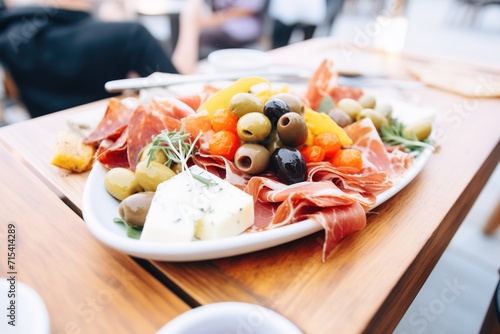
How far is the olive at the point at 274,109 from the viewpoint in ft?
2.27

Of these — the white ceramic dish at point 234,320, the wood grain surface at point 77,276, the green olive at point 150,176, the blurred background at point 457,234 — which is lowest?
the blurred background at point 457,234

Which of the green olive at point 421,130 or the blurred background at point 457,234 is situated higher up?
the green olive at point 421,130

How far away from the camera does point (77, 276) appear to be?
520 millimetres

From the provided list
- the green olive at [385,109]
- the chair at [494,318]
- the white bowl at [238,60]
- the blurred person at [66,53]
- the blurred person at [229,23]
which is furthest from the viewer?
the blurred person at [229,23]

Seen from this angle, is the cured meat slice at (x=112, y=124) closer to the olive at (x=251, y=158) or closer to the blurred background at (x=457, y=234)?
the olive at (x=251, y=158)

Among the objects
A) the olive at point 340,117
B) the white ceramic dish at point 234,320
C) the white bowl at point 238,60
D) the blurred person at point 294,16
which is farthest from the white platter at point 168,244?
the blurred person at point 294,16

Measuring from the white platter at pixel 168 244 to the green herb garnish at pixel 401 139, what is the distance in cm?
41

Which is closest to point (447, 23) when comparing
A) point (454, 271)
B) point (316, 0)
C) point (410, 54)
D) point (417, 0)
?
point (417, 0)

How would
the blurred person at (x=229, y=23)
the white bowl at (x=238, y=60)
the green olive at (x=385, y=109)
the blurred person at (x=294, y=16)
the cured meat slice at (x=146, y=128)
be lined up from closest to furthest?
the cured meat slice at (x=146, y=128) → the green olive at (x=385, y=109) → the white bowl at (x=238, y=60) → the blurred person at (x=229, y=23) → the blurred person at (x=294, y=16)

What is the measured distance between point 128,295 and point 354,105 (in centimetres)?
69

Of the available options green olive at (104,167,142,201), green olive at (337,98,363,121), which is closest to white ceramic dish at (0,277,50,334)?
green olive at (104,167,142,201)

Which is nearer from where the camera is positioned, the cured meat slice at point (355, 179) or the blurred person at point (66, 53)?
the cured meat slice at point (355, 179)

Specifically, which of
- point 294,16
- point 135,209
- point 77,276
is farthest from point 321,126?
point 294,16

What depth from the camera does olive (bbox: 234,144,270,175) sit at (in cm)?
66
